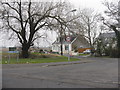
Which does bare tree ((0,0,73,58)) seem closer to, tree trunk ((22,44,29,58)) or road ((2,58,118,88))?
tree trunk ((22,44,29,58))

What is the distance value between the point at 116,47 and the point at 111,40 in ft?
7.86

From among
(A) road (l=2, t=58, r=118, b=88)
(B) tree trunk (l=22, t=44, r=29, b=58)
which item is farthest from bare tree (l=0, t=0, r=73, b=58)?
(A) road (l=2, t=58, r=118, b=88)

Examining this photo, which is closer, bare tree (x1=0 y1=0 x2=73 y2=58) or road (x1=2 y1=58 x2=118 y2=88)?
road (x1=2 y1=58 x2=118 y2=88)

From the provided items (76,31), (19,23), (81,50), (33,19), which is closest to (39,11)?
(33,19)

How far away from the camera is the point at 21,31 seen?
28.7 meters

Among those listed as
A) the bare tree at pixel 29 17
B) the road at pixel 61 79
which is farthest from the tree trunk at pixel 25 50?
the road at pixel 61 79

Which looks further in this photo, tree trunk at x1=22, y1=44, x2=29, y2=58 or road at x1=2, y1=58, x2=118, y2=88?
tree trunk at x1=22, y1=44, x2=29, y2=58

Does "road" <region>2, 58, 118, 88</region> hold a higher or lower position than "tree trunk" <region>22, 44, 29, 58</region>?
lower

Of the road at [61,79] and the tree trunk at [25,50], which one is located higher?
the tree trunk at [25,50]

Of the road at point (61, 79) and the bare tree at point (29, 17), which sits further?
the bare tree at point (29, 17)

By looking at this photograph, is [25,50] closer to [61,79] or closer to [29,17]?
[29,17]

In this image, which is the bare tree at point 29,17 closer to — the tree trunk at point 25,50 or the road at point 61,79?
the tree trunk at point 25,50

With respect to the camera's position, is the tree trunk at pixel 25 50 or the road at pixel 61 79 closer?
the road at pixel 61 79

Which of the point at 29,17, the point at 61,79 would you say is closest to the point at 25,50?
the point at 29,17
